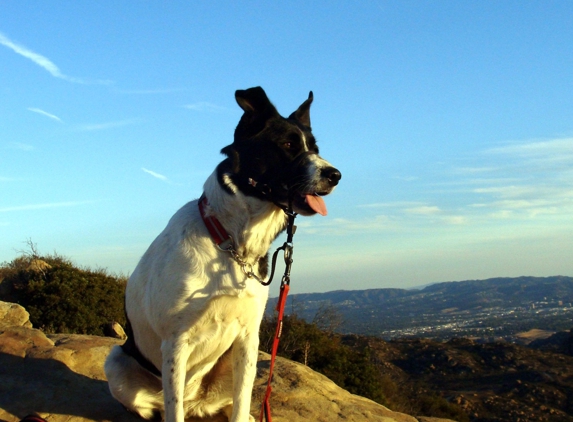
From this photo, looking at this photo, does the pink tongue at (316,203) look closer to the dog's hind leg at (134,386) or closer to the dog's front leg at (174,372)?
the dog's front leg at (174,372)

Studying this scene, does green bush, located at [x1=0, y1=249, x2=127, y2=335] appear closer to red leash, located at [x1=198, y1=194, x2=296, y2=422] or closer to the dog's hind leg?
the dog's hind leg

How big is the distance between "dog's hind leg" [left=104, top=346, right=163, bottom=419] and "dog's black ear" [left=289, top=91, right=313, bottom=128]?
7.58 feet

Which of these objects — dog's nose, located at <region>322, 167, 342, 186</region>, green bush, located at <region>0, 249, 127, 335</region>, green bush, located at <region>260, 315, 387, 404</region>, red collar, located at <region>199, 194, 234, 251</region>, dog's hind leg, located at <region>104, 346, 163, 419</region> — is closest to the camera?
dog's nose, located at <region>322, 167, 342, 186</region>

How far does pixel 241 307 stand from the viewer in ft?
11.7

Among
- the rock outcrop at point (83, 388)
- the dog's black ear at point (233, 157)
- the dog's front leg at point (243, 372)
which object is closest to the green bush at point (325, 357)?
the rock outcrop at point (83, 388)

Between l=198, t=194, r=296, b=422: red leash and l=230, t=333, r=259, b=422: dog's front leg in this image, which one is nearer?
l=198, t=194, r=296, b=422: red leash

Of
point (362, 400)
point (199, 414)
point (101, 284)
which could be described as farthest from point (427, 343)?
point (199, 414)

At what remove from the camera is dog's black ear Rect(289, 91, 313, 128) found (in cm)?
→ 404

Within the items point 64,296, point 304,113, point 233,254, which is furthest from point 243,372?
point 64,296

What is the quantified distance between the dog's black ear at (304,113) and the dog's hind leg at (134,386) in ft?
7.58

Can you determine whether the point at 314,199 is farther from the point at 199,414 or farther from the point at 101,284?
the point at 101,284

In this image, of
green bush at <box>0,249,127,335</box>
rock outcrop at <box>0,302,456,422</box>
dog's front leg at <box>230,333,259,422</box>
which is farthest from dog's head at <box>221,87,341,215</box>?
green bush at <box>0,249,127,335</box>

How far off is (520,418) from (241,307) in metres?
19.2

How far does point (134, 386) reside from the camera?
13.3 feet
